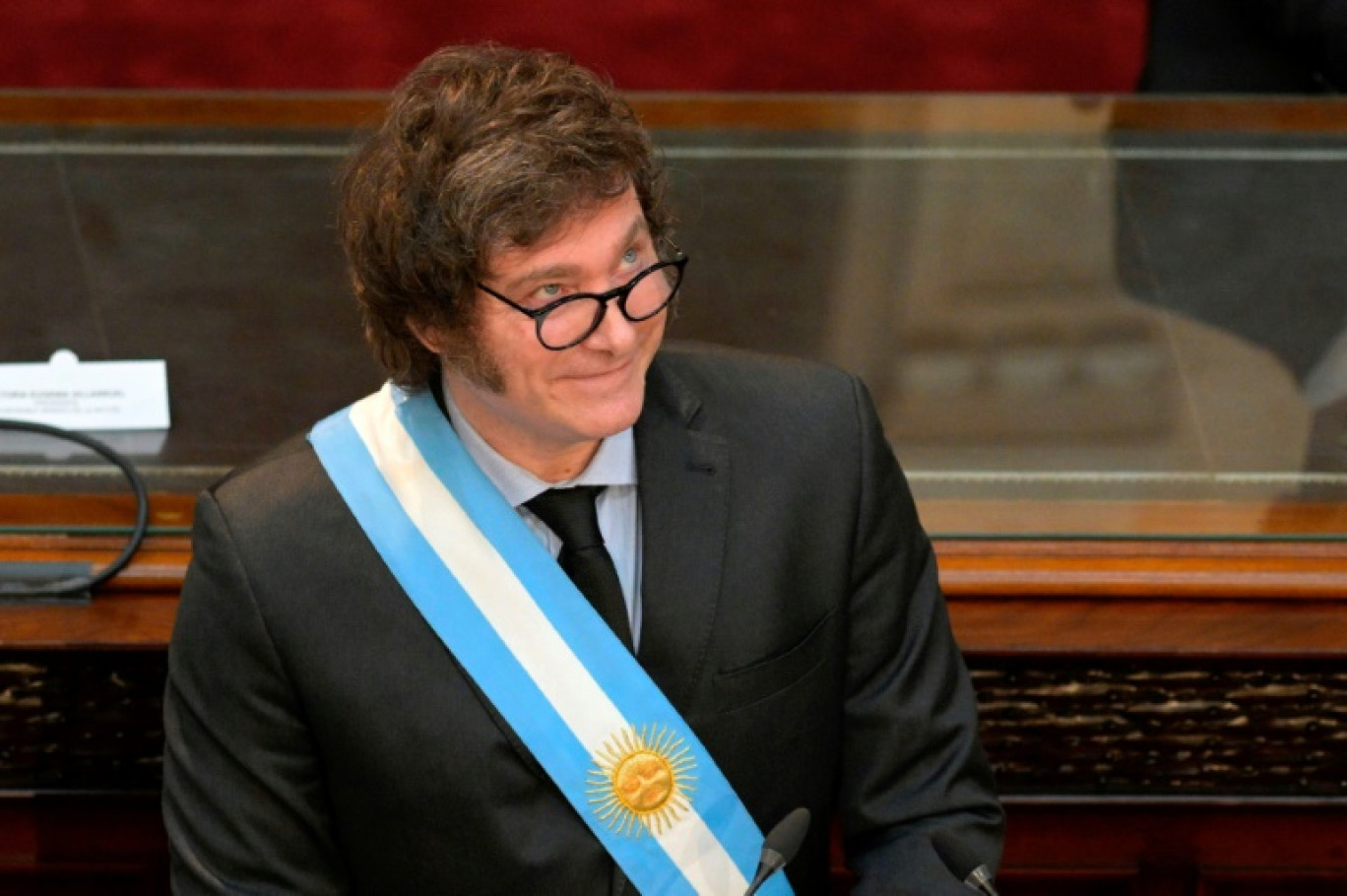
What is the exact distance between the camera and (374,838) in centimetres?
154

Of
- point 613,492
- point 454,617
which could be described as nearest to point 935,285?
point 613,492

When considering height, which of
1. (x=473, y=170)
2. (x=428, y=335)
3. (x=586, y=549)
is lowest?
(x=586, y=549)

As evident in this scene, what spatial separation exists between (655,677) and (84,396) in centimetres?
76

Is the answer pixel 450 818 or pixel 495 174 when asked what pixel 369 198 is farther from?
pixel 450 818

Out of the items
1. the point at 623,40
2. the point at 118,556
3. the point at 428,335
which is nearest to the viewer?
the point at 428,335

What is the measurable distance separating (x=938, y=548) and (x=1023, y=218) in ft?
2.00

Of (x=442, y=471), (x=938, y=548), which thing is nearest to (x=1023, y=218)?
(x=938, y=548)

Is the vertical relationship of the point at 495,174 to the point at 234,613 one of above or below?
above

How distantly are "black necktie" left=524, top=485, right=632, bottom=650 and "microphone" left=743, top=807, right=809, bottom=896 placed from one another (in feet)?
0.76

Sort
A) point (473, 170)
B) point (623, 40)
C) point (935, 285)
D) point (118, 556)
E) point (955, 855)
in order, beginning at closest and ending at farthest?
point (473, 170) < point (955, 855) < point (118, 556) < point (935, 285) < point (623, 40)

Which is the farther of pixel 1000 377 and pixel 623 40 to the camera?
pixel 623 40

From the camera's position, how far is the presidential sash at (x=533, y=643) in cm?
153

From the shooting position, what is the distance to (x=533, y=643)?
5.12 ft

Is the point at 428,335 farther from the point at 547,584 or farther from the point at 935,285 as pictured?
the point at 935,285
